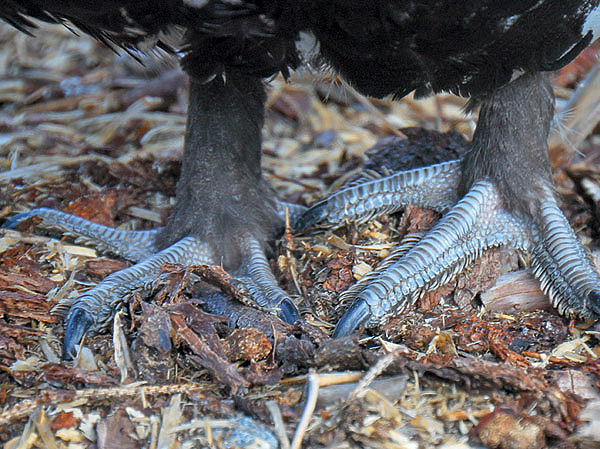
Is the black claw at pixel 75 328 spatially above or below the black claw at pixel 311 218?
below

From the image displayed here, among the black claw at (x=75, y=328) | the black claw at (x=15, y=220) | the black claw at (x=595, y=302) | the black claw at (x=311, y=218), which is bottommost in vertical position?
the black claw at (x=75, y=328)

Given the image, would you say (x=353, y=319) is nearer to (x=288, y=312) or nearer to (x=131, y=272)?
(x=288, y=312)

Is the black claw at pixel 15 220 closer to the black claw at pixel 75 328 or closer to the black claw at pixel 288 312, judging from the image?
the black claw at pixel 75 328

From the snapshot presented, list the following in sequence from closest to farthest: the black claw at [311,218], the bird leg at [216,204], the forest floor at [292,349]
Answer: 1. the forest floor at [292,349]
2. the bird leg at [216,204]
3. the black claw at [311,218]

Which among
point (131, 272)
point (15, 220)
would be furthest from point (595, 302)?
point (15, 220)

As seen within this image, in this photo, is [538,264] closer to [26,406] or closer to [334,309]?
[334,309]

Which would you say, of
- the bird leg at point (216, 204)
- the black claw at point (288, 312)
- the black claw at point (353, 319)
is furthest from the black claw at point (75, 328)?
the black claw at point (353, 319)

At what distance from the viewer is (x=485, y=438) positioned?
163 cm

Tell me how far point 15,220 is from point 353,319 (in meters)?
1.30

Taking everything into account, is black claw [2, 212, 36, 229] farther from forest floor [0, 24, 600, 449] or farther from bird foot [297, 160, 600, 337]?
bird foot [297, 160, 600, 337]

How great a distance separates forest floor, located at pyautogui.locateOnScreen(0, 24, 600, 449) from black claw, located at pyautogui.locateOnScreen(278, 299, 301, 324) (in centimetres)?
6

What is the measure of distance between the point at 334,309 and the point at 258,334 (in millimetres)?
361

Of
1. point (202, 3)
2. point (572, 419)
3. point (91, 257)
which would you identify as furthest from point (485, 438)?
point (91, 257)

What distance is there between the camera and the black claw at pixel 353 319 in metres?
2.00
